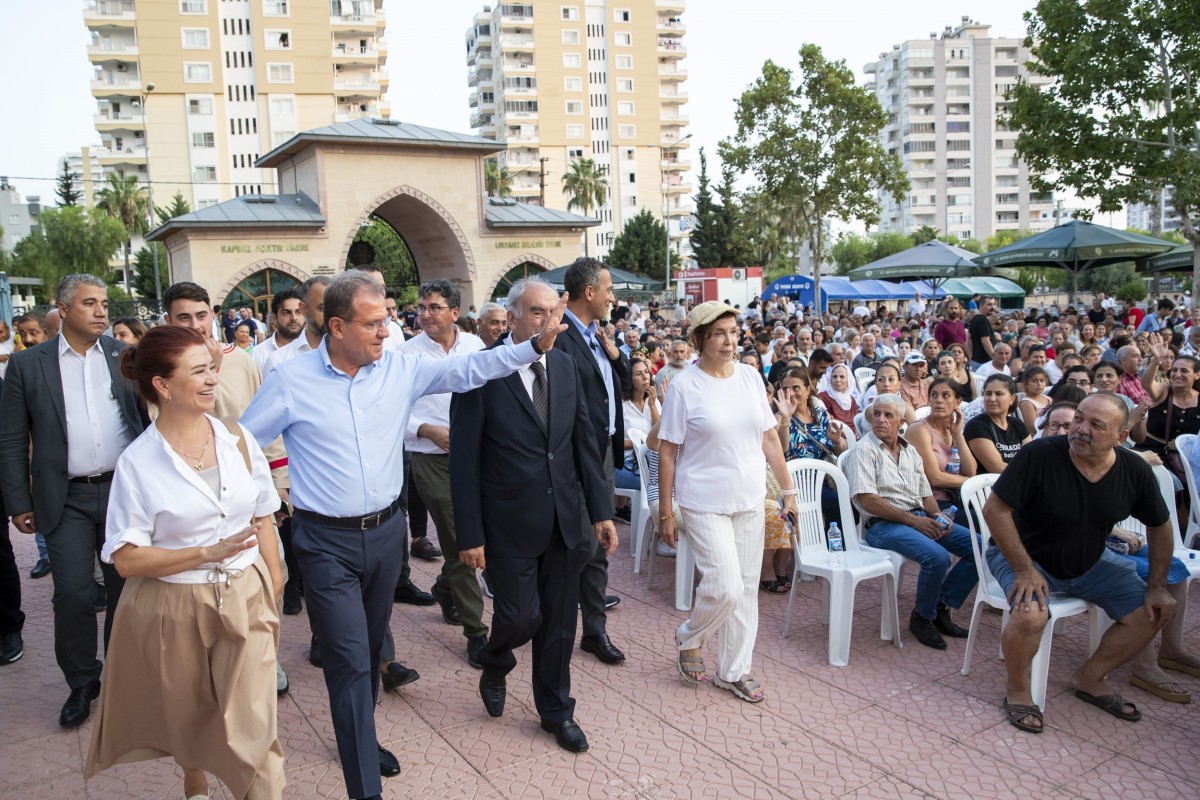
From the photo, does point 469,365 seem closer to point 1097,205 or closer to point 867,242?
point 1097,205

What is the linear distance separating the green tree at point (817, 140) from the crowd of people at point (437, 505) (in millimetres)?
20641

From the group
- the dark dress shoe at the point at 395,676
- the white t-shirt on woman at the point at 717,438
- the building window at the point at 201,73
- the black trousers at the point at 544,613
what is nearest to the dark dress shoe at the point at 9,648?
the dark dress shoe at the point at 395,676

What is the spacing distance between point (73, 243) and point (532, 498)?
6549 centimetres

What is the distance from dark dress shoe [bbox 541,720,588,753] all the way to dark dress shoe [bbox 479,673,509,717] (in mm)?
302

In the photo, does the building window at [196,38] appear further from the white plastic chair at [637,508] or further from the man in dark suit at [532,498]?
the man in dark suit at [532,498]

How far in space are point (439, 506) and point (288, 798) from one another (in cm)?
183

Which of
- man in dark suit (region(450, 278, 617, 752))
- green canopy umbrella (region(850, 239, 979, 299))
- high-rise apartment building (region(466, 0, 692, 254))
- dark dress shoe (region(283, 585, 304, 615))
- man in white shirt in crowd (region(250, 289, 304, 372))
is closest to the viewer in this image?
man in dark suit (region(450, 278, 617, 752))

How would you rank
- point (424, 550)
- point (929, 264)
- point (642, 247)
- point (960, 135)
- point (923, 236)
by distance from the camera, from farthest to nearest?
point (960, 135) < point (923, 236) < point (642, 247) < point (929, 264) < point (424, 550)

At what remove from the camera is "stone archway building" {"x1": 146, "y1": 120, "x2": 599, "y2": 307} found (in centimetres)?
3138

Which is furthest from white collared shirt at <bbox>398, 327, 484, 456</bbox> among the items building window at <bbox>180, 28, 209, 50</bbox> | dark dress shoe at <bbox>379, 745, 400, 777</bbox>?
building window at <bbox>180, 28, 209, 50</bbox>

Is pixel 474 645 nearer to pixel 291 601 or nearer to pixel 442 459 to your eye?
pixel 442 459

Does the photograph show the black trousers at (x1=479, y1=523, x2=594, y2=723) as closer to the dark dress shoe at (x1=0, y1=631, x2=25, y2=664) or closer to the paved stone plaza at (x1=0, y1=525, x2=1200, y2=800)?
the paved stone plaza at (x1=0, y1=525, x2=1200, y2=800)

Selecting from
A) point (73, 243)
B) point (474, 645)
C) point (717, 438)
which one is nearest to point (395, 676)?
point (474, 645)

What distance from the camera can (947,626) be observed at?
494 cm
